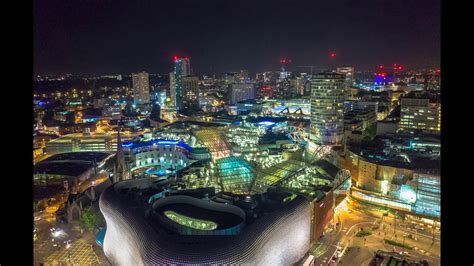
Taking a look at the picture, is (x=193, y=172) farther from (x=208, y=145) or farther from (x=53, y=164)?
(x=53, y=164)

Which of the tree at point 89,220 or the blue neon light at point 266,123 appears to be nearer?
the tree at point 89,220

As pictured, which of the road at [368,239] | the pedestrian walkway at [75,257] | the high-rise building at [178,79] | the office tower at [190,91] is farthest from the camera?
the high-rise building at [178,79]

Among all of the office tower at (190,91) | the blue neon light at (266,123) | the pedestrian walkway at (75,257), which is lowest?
the pedestrian walkway at (75,257)

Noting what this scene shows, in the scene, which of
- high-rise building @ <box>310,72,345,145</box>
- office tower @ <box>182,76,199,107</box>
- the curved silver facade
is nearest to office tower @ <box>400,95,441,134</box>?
high-rise building @ <box>310,72,345,145</box>

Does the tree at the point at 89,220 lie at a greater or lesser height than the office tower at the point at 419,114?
lesser

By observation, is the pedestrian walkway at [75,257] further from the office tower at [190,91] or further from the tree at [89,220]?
the office tower at [190,91]

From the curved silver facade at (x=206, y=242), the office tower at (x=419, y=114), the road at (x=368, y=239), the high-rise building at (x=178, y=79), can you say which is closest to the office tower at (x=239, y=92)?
the high-rise building at (x=178, y=79)

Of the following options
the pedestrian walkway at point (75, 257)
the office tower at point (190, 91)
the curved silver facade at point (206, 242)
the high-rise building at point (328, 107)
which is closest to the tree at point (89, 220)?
the pedestrian walkway at point (75, 257)

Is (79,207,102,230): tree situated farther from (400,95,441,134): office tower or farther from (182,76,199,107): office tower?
(182,76,199,107): office tower

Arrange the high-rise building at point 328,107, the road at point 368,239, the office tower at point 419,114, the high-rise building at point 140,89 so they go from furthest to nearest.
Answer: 1. the high-rise building at point 140,89
2. the office tower at point 419,114
3. the high-rise building at point 328,107
4. the road at point 368,239
